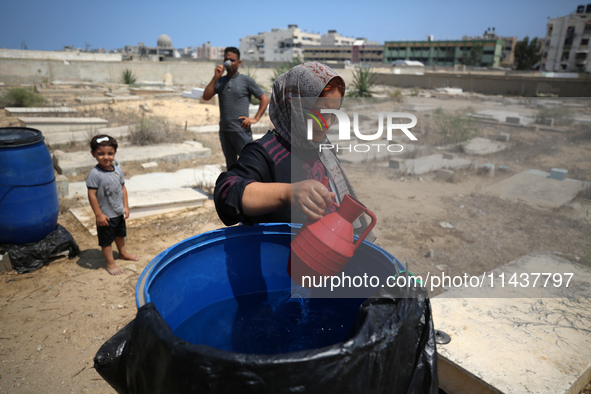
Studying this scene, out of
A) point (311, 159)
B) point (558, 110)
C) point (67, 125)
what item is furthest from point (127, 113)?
point (558, 110)

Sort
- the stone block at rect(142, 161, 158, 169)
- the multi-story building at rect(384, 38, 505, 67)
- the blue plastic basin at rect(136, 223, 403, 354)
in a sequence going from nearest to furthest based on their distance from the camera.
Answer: the blue plastic basin at rect(136, 223, 403, 354) → the stone block at rect(142, 161, 158, 169) → the multi-story building at rect(384, 38, 505, 67)

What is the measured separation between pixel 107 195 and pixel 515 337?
3.05 m

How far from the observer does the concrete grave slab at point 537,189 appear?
5590 mm

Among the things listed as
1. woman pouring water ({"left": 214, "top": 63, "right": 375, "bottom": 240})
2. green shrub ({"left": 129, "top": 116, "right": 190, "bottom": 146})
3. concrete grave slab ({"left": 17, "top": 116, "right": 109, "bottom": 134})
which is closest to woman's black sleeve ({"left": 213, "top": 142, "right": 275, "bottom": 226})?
woman pouring water ({"left": 214, "top": 63, "right": 375, "bottom": 240})

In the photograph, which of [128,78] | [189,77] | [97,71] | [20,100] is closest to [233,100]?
[20,100]

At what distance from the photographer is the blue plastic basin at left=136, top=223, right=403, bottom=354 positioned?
1403 millimetres

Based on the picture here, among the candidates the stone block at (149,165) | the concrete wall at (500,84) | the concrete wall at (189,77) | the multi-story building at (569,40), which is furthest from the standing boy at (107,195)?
the multi-story building at (569,40)

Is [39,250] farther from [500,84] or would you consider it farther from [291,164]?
[500,84]

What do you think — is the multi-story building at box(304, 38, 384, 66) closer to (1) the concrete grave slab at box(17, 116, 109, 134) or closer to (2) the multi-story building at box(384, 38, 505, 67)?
(2) the multi-story building at box(384, 38, 505, 67)

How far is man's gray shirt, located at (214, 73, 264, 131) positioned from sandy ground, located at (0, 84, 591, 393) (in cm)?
106

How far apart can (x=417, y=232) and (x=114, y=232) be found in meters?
3.16

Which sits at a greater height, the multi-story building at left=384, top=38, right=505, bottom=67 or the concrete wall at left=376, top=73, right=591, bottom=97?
the multi-story building at left=384, top=38, right=505, bottom=67

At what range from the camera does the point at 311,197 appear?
117cm

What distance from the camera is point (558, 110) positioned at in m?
13.5
